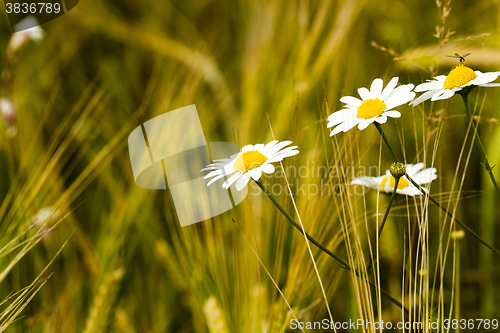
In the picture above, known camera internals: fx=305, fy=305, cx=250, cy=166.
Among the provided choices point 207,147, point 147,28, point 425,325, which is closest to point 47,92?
point 147,28

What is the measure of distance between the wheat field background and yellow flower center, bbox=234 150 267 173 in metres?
0.07

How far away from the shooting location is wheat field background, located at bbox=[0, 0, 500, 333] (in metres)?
0.29

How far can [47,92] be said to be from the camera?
1.38 ft

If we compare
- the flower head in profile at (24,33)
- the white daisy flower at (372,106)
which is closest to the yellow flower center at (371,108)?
the white daisy flower at (372,106)

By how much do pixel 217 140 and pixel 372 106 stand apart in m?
0.18

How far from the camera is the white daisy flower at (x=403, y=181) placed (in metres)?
0.23

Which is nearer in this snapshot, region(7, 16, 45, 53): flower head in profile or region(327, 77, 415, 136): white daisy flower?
region(327, 77, 415, 136): white daisy flower

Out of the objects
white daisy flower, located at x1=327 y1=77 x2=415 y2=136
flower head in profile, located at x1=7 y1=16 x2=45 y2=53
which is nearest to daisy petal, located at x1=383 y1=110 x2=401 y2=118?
white daisy flower, located at x1=327 y1=77 x2=415 y2=136

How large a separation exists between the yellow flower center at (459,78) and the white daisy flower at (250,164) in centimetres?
11

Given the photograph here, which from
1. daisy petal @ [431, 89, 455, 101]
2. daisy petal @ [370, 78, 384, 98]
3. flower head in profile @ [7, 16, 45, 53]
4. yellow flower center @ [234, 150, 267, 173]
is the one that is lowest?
yellow flower center @ [234, 150, 267, 173]

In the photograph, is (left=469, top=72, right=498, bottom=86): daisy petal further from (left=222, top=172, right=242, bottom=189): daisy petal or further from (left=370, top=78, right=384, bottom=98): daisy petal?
(left=222, top=172, right=242, bottom=189): daisy petal

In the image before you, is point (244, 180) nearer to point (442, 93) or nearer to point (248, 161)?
point (248, 161)

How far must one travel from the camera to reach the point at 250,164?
0.20 meters

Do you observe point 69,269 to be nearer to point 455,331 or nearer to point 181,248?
point 181,248
